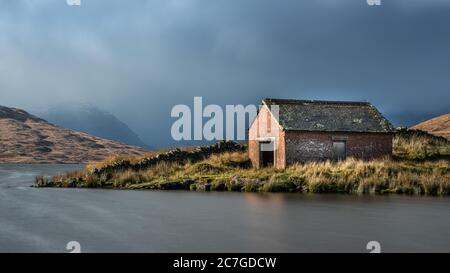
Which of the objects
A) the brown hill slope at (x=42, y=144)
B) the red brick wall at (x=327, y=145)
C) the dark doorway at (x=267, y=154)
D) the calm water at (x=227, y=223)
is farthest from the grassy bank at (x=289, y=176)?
the brown hill slope at (x=42, y=144)

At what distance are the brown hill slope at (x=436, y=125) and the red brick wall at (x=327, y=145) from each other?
60740 millimetres

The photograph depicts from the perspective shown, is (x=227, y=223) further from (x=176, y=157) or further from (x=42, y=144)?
(x=42, y=144)

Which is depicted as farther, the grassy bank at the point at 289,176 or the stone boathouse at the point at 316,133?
the stone boathouse at the point at 316,133

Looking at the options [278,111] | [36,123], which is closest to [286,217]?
[278,111]

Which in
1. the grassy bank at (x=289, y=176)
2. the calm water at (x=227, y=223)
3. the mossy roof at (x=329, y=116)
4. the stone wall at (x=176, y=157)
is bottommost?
the calm water at (x=227, y=223)

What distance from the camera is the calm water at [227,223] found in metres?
14.7

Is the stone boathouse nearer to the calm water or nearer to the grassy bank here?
the grassy bank

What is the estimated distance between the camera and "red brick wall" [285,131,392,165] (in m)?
36.8

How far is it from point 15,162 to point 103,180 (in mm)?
93430

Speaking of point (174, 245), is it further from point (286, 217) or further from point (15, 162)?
A: point (15, 162)

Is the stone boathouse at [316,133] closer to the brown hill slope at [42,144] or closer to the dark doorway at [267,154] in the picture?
the dark doorway at [267,154]

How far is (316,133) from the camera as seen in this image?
3728 cm

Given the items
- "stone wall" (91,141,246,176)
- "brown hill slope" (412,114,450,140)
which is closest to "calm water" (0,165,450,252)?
"stone wall" (91,141,246,176)

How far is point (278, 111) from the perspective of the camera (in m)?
39.1
